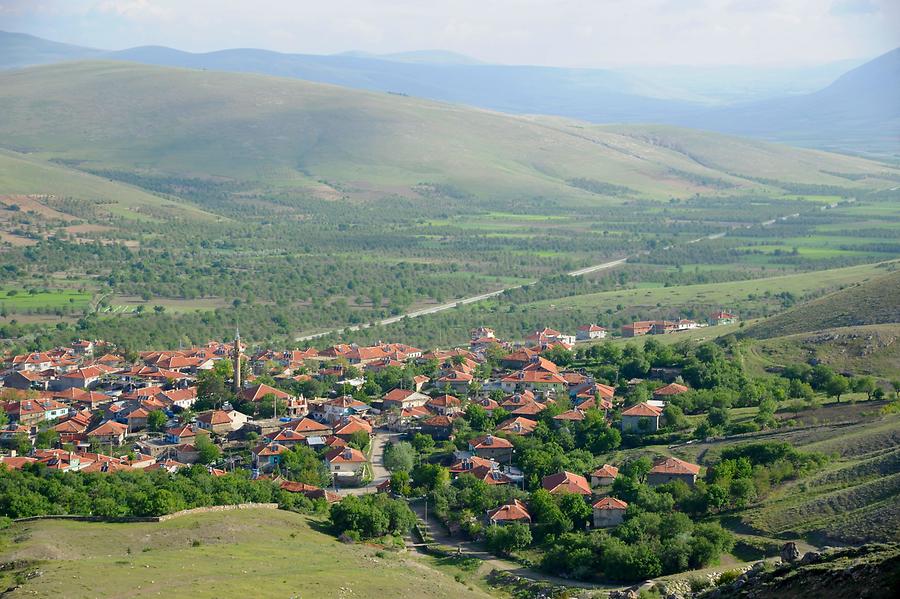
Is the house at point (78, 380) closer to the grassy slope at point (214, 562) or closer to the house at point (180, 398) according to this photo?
the house at point (180, 398)

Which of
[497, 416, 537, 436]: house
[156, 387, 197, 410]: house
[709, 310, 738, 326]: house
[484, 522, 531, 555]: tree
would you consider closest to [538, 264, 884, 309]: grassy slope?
[709, 310, 738, 326]: house

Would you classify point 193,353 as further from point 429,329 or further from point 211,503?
point 211,503

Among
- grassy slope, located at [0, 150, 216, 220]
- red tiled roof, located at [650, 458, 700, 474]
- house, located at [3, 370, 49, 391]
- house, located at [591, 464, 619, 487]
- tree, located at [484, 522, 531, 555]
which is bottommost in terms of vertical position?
grassy slope, located at [0, 150, 216, 220]

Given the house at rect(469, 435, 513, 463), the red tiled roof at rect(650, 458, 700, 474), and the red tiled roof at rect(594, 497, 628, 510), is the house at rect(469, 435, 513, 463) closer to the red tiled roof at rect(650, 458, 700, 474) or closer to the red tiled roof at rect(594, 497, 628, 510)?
the red tiled roof at rect(650, 458, 700, 474)

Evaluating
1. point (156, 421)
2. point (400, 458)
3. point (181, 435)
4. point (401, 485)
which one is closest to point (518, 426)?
point (400, 458)

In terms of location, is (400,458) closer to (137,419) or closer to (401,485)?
(401,485)

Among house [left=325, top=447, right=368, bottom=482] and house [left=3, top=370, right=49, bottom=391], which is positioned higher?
house [left=325, top=447, right=368, bottom=482]

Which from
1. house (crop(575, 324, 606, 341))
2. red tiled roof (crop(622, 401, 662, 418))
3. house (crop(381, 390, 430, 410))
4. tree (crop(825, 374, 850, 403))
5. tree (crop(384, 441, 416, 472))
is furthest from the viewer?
house (crop(575, 324, 606, 341))

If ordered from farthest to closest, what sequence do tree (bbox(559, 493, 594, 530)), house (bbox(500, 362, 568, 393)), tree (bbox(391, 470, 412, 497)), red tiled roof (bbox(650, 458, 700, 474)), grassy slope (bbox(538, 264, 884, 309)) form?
grassy slope (bbox(538, 264, 884, 309)), house (bbox(500, 362, 568, 393)), tree (bbox(391, 470, 412, 497)), red tiled roof (bbox(650, 458, 700, 474)), tree (bbox(559, 493, 594, 530))
